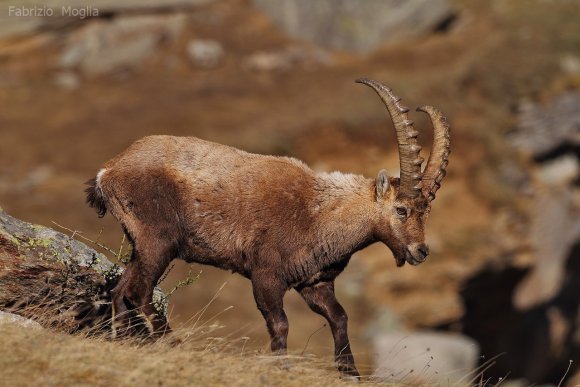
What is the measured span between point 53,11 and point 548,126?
69.8 feet

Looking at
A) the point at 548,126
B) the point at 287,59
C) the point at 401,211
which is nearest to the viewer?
the point at 401,211

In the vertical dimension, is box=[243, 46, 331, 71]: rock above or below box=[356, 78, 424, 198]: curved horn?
below

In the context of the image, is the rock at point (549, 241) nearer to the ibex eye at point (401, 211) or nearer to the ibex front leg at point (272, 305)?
the ibex eye at point (401, 211)

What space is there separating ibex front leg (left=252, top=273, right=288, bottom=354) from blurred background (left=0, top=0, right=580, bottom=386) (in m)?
11.5

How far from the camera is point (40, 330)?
24.2 ft

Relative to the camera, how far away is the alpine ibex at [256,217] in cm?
883

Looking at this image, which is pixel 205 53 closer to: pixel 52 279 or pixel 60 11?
pixel 60 11

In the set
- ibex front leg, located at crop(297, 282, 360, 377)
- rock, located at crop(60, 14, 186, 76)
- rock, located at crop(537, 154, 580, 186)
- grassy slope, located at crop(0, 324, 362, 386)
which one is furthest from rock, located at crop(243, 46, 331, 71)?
grassy slope, located at crop(0, 324, 362, 386)

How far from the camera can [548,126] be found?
28469mm

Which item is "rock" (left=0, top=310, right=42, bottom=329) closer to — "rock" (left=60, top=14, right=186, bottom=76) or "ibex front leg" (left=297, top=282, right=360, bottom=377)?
"ibex front leg" (left=297, top=282, right=360, bottom=377)

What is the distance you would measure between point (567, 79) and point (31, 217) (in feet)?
58.0

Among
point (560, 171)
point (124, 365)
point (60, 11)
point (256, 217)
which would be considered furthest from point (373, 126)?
point (124, 365)

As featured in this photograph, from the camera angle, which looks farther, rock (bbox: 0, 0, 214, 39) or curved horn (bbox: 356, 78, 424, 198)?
rock (bbox: 0, 0, 214, 39)

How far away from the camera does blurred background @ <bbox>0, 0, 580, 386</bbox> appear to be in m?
25.5
